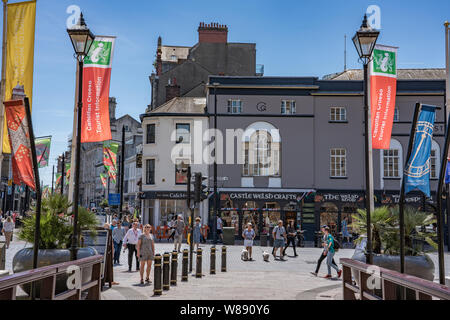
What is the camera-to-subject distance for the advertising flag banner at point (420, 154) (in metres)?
8.65

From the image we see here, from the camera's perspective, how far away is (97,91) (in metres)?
17.3

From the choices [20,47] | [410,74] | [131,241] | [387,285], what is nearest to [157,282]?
[131,241]

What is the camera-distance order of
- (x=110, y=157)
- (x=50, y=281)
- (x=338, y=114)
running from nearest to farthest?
1. (x=50, y=281)
2. (x=110, y=157)
3. (x=338, y=114)

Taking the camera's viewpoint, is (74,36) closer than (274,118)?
Yes

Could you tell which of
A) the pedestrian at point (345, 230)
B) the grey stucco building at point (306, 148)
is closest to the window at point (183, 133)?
the grey stucco building at point (306, 148)

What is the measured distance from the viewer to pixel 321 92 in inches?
1411

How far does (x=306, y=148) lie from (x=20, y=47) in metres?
24.8

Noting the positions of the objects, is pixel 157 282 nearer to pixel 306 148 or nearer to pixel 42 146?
pixel 42 146

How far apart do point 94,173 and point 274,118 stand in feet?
227

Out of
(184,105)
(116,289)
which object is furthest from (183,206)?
(116,289)

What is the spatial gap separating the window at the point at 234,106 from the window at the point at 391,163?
10934 millimetres

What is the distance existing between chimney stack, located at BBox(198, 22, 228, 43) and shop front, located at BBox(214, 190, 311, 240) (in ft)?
59.8

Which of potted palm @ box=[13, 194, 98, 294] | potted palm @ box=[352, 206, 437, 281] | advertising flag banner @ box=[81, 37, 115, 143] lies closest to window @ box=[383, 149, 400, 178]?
advertising flag banner @ box=[81, 37, 115, 143]
